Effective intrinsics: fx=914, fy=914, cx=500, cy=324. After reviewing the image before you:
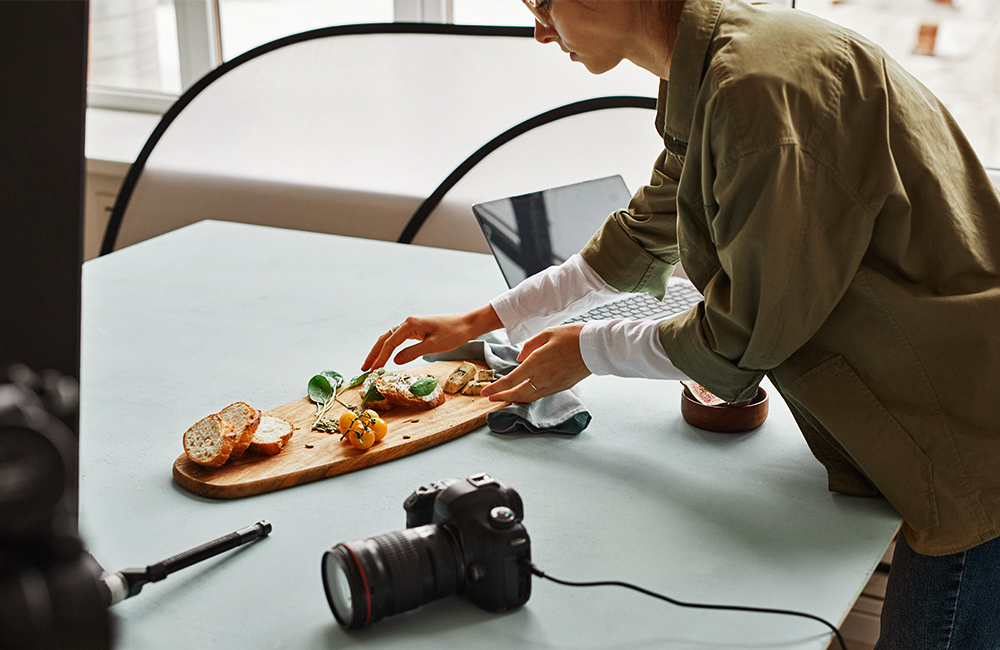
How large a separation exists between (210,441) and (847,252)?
676mm

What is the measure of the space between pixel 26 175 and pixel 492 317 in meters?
0.83

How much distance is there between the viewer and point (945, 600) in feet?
3.11

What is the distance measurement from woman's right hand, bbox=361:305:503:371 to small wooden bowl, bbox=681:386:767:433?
31 cm

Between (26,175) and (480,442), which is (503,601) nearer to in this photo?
(480,442)

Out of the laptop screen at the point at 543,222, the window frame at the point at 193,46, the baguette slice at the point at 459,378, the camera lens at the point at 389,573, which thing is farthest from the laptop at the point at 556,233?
the window frame at the point at 193,46

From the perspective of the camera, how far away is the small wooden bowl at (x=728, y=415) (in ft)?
3.60

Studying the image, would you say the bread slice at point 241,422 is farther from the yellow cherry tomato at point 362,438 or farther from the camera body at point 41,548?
the camera body at point 41,548

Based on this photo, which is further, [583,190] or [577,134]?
[577,134]

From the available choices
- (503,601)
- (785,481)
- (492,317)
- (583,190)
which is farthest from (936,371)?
(583,190)

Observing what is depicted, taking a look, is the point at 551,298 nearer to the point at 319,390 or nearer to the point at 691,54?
the point at 319,390

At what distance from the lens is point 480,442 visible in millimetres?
1084

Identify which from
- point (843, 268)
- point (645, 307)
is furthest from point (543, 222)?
point (843, 268)

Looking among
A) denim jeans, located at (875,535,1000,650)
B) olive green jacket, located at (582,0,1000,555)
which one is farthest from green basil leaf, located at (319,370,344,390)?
denim jeans, located at (875,535,1000,650)

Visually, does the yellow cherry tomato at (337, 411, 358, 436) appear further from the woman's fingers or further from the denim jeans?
the denim jeans
